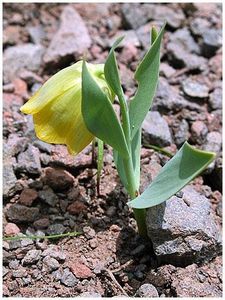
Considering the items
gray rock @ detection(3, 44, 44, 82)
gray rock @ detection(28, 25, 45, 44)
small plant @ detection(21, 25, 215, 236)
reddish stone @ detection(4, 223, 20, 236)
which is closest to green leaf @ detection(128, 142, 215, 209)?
small plant @ detection(21, 25, 215, 236)

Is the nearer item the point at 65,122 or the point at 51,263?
the point at 65,122

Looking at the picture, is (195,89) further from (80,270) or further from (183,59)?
(80,270)

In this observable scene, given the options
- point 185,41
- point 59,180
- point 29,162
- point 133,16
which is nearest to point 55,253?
point 59,180

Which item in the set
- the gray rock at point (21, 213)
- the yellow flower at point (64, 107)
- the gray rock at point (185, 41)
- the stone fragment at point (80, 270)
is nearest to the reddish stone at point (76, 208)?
the gray rock at point (21, 213)

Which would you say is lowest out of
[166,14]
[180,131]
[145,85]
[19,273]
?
[19,273]

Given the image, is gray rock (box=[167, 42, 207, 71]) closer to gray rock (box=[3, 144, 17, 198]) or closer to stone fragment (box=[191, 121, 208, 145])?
stone fragment (box=[191, 121, 208, 145])

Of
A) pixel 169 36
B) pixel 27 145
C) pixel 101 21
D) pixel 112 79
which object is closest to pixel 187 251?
pixel 112 79

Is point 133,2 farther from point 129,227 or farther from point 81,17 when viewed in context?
point 129,227
